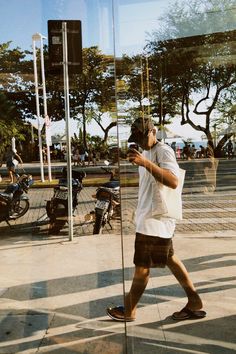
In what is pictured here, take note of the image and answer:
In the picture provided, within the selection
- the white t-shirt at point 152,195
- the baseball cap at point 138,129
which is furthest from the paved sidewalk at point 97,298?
the baseball cap at point 138,129

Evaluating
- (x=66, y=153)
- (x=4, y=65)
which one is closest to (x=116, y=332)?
(x=66, y=153)

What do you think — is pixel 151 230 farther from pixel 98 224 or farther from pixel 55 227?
pixel 55 227

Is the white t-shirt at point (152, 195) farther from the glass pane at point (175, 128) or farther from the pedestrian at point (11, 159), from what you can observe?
the pedestrian at point (11, 159)

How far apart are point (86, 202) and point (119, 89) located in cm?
56

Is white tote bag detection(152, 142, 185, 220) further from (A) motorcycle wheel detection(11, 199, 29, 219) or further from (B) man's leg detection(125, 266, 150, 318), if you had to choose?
(A) motorcycle wheel detection(11, 199, 29, 219)

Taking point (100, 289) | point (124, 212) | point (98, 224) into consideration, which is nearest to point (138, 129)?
point (124, 212)

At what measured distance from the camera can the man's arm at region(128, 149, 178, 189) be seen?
5.71 feet

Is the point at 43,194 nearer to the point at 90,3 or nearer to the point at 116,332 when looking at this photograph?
the point at 116,332

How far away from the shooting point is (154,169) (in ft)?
5.74

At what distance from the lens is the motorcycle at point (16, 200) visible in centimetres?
202

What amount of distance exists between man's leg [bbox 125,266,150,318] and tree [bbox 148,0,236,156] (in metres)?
0.66

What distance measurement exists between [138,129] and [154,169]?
0.18m

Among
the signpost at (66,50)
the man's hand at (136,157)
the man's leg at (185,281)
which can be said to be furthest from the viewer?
the man's leg at (185,281)

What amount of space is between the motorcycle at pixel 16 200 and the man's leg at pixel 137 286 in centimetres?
62
